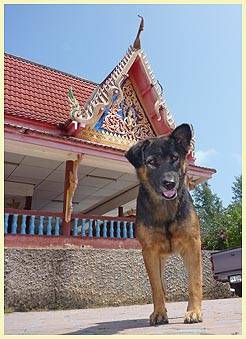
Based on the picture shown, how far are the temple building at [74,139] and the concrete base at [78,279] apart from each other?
0.88 m

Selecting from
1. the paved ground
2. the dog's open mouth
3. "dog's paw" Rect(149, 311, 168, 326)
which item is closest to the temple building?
the paved ground

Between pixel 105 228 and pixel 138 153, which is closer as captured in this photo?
pixel 138 153

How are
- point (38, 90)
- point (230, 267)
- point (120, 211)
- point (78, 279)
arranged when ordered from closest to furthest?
point (78, 279)
point (230, 267)
point (38, 90)
point (120, 211)

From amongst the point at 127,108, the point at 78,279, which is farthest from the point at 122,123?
the point at 78,279

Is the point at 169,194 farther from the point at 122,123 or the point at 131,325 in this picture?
the point at 122,123

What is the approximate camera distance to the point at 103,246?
988cm

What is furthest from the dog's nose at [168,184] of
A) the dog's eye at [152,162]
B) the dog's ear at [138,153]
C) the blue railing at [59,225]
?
the blue railing at [59,225]

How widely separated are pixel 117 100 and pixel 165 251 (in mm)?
8374

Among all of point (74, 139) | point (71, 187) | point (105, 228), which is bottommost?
point (105, 228)

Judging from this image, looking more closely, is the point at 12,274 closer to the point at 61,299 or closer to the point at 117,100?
the point at 61,299

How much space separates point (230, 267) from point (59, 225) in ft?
14.2

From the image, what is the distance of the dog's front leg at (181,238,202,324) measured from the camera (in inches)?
130

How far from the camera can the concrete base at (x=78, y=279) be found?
794 cm

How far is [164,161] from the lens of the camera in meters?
3.44
